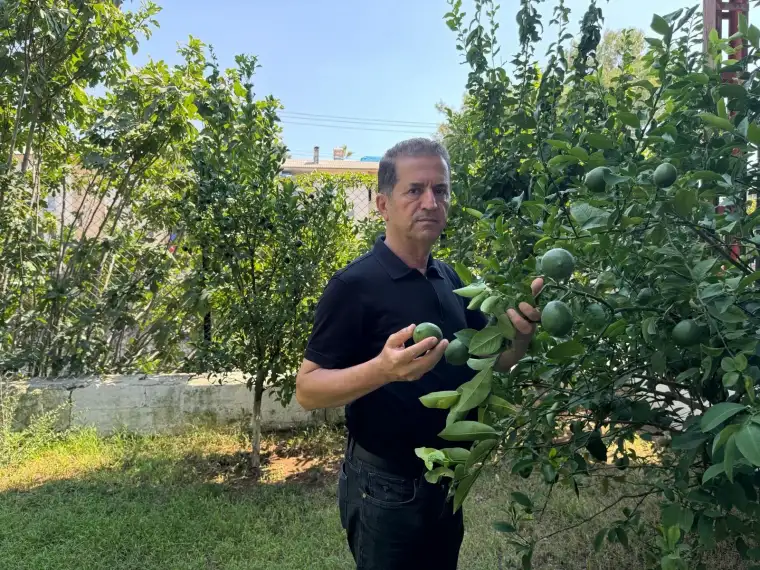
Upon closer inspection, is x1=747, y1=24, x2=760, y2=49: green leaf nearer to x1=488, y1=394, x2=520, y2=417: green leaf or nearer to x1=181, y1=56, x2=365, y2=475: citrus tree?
x1=488, y1=394, x2=520, y2=417: green leaf

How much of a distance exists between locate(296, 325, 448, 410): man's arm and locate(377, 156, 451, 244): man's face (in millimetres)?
478

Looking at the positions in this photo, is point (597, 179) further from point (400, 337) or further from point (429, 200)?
point (429, 200)

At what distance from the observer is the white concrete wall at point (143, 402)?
4368 millimetres

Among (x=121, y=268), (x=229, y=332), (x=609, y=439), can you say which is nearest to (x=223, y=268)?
(x=229, y=332)

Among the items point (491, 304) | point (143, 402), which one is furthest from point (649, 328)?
point (143, 402)

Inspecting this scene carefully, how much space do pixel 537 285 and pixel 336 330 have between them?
706 millimetres

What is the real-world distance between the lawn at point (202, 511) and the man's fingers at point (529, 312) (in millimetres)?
2177

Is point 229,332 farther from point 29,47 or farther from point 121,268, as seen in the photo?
point 29,47

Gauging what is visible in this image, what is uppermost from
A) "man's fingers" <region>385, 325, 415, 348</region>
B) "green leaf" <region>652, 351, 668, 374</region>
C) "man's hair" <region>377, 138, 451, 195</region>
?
"man's hair" <region>377, 138, 451, 195</region>

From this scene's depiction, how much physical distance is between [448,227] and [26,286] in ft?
11.9

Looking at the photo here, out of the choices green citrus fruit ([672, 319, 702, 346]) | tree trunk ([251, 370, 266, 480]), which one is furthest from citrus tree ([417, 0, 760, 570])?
tree trunk ([251, 370, 266, 480])

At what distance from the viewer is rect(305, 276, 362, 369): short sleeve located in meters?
1.52

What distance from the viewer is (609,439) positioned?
1465 mm

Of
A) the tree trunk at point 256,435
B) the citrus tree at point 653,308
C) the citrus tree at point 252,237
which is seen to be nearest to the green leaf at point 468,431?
the citrus tree at point 653,308
